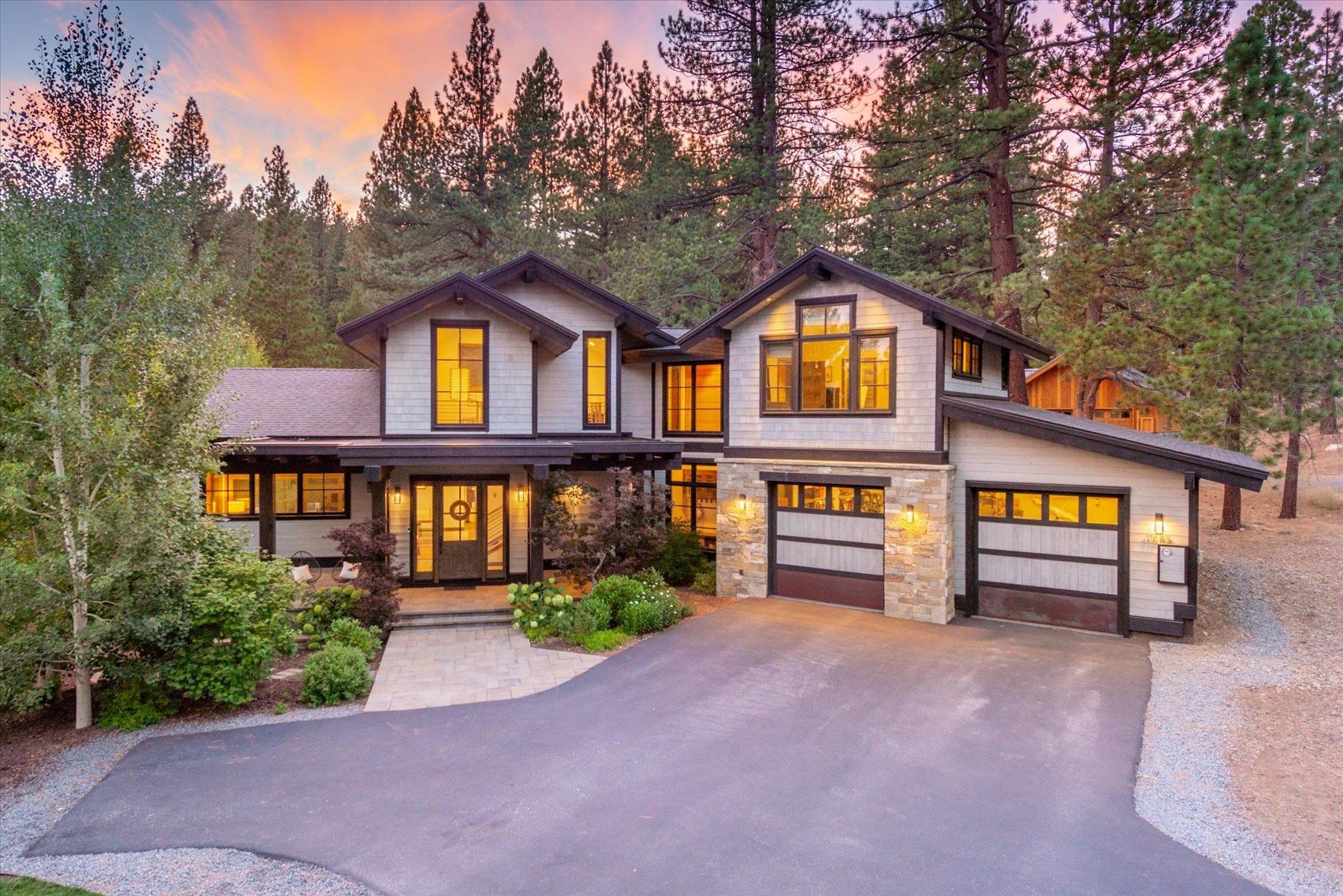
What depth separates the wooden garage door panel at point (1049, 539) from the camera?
9742 mm

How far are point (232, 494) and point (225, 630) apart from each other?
22.9 ft

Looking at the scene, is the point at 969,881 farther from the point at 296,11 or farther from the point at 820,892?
the point at 296,11

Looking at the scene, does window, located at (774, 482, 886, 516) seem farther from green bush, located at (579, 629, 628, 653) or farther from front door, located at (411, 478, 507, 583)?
front door, located at (411, 478, 507, 583)

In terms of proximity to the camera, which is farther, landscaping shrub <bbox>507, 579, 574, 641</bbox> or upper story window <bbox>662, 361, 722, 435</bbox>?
upper story window <bbox>662, 361, 722, 435</bbox>

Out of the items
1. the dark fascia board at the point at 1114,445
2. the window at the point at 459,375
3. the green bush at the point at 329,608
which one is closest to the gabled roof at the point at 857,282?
the dark fascia board at the point at 1114,445

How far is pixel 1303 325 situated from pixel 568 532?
13.7 metres

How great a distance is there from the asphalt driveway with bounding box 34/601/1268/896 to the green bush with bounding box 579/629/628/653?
1121 millimetres

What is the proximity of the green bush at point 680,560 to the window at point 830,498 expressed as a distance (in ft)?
7.48

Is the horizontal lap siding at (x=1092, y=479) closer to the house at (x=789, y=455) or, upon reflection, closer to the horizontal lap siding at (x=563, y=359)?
the house at (x=789, y=455)

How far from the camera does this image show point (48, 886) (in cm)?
425

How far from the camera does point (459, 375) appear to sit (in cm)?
1245

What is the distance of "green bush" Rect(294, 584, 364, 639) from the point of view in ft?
31.8

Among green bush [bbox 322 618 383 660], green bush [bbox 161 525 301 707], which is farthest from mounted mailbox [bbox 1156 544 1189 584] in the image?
green bush [bbox 161 525 301 707]

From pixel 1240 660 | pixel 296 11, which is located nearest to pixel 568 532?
pixel 1240 660
